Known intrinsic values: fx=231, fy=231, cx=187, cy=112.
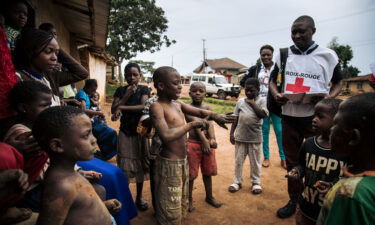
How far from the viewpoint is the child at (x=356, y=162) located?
88 centimetres

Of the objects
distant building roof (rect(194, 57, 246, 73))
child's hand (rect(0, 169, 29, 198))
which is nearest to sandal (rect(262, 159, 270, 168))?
child's hand (rect(0, 169, 29, 198))

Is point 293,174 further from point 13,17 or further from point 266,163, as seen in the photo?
point 266,163

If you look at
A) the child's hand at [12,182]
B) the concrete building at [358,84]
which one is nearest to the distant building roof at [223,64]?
the concrete building at [358,84]

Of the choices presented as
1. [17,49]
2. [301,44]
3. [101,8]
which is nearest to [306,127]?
[301,44]

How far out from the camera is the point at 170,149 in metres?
2.14

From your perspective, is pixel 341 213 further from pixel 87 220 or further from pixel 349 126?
pixel 87 220

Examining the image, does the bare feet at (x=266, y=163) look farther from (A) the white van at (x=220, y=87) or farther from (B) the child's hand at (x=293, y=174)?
(A) the white van at (x=220, y=87)

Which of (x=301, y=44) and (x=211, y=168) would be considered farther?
(x=211, y=168)

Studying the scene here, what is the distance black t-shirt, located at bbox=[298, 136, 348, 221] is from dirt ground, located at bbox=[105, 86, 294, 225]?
106 centimetres

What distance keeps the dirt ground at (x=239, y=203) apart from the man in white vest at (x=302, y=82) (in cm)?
49

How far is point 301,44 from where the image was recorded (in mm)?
2598

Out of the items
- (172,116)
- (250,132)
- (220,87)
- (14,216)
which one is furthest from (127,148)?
(220,87)

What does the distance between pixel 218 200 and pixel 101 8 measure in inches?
154

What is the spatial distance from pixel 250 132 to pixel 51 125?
2.84 metres
